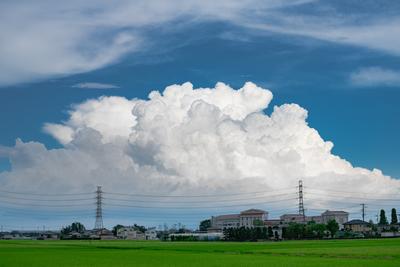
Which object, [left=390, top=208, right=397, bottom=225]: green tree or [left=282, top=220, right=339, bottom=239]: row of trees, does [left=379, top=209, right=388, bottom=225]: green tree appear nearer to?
[left=390, top=208, right=397, bottom=225]: green tree

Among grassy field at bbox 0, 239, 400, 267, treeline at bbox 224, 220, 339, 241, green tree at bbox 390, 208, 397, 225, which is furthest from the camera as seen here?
green tree at bbox 390, 208, 397, 225

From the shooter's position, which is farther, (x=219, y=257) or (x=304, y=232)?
(x=304, y=232)

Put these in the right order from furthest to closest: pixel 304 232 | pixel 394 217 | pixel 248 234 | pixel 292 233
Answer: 1. pixel 394 217
2. pixel 248 234
3. pixel 292 233
4. pixel 304 232

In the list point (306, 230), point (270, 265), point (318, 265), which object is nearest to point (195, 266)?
point (270, 265)

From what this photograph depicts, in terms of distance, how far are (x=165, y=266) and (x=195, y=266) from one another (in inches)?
92.9

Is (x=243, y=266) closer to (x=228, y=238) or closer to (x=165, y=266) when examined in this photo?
(x=165, y=266)

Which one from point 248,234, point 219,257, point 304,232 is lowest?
point 248,234

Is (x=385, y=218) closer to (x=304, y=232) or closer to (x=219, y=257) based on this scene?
(x=304, y=232)

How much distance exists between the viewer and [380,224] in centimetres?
19288

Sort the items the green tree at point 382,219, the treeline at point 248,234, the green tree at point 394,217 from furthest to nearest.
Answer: the green tree at point 382,219 < the green tree at point 394,217 < the treeline at point 248,234

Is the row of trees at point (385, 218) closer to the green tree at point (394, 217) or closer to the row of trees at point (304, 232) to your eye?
the green tree at point (394, 217)

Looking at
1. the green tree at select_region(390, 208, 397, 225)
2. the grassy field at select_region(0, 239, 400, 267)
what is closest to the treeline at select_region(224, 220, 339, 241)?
the green tree at select_region(390, 208, 397, 225)

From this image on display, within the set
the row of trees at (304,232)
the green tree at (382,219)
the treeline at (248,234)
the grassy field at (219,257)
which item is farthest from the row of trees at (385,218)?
the grassy field at (219,257)

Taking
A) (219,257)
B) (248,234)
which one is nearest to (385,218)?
(248,234)
